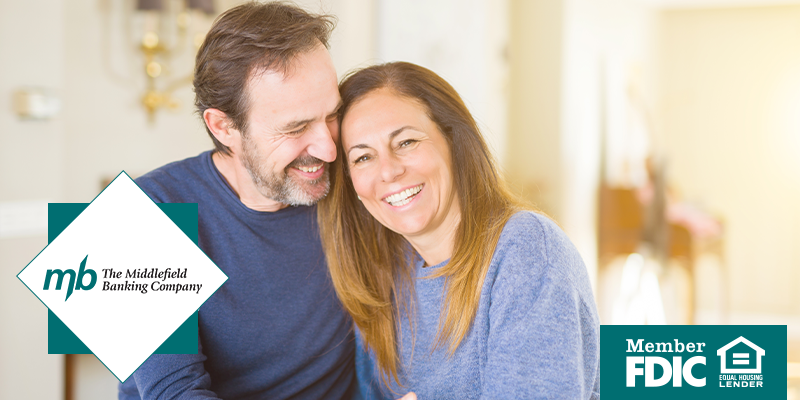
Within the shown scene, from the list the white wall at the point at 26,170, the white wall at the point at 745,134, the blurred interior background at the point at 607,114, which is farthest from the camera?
the white wall at the point at 745,134

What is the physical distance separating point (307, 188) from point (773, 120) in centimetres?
461

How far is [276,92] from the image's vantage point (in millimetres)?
1361

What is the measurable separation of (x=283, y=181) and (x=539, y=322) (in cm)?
64

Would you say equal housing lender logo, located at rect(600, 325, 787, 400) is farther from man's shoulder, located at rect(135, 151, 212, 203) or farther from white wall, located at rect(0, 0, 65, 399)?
white wall, located at rect(0, 0, 65, 399)

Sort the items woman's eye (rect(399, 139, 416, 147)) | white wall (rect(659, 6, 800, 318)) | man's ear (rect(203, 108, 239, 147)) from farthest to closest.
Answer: white wall (rect(659, 6, 800, 318))
man's ear (rect(203, 108, 239, 147))
woman's eye (rect(399, 139, 416, 147))

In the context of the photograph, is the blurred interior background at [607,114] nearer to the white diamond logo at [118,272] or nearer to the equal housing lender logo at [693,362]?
the white diamond logo at [118,272]

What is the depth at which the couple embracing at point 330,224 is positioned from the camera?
4.17ft

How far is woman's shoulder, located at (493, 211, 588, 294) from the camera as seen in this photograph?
1.12 meters

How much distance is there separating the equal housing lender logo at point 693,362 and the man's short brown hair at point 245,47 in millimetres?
891

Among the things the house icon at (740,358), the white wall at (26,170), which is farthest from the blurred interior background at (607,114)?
the house icon at (740,358)

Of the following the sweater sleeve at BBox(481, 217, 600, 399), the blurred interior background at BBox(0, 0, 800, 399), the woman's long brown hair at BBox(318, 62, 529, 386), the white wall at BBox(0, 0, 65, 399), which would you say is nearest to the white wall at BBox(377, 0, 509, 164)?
the blurred interior background at BBox(0, 0, 800, 399)

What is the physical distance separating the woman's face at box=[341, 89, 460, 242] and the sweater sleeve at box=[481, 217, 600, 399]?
0.21 meters

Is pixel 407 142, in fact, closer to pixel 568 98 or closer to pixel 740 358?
pixel 740 358

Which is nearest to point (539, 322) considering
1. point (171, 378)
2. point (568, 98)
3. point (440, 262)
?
point (440, 262)
